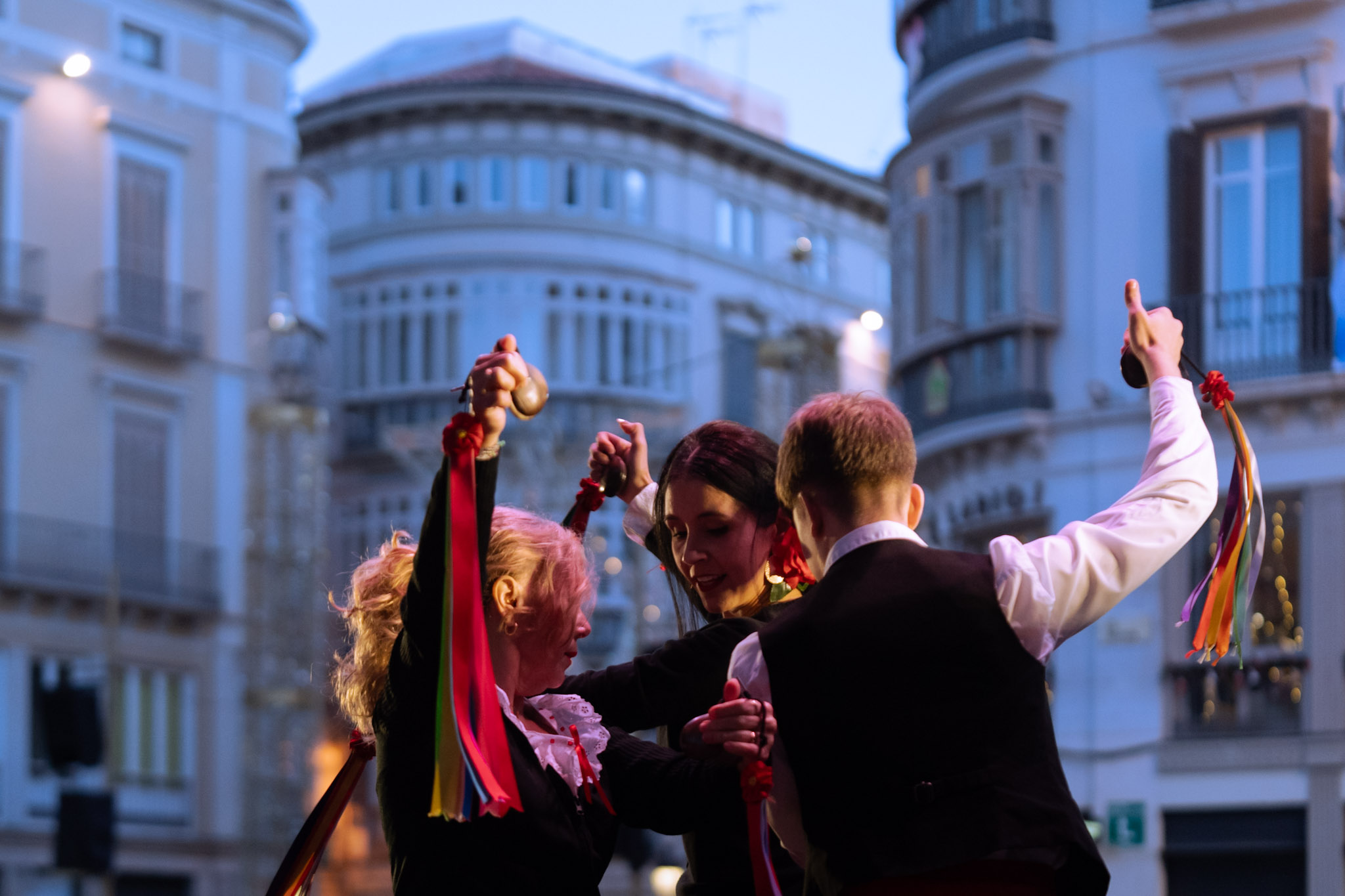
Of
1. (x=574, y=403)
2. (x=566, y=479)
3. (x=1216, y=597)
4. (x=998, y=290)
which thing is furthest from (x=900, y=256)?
(x=1216, y=597)

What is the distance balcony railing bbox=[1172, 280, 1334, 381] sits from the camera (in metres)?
19.3

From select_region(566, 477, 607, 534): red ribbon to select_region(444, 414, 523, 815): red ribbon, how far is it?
47.3 inches

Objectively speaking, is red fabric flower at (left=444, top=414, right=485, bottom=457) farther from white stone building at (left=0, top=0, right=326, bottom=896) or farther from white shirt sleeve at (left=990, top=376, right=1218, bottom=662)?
white stone building at (left=0, top=0, right=326, bottom=896)

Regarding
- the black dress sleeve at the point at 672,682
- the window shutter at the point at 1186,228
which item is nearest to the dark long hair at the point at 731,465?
the black dress sleeve at the point at 672,682

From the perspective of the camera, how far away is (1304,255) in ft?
64.0

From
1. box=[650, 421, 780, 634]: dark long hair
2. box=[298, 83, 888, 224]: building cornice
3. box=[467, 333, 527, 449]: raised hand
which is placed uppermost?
box=[298, 83, 888, 224]: building cornice

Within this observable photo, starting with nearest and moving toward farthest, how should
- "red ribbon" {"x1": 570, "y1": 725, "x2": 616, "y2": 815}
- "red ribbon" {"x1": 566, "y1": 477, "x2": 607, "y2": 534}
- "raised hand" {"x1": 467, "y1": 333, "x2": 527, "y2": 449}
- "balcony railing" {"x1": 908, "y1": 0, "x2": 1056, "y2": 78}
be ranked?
"raised hand" {"x1": 467, "y1": 333, "x2": 527, "y2": 449} → "red ribbon" {"x1": 570, "y1": 725, "x2": 616, "y2": 815} → "red ribbon" {"x1": 566, "y1": 477, "x2": 607, "y2": 534} → "balcony railing" {"x1": 908, "y1": 0, "x2": 1056, "y2": 78}

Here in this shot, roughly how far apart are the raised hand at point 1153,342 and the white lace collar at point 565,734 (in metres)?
1.17

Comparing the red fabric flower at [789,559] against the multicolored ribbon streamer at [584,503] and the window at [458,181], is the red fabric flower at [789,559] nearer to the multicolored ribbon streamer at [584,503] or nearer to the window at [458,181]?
the multicolored ribbon streamer at [584,503]

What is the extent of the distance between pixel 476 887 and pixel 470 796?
0.89ft

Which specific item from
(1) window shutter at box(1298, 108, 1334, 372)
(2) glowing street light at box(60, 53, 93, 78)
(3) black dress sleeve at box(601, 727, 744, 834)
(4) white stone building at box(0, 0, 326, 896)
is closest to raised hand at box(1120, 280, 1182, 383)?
(3) black dress sleeve at box(601, 727, 744, 834)

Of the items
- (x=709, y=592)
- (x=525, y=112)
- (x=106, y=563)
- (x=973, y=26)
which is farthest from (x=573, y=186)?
(x=709, y=592)

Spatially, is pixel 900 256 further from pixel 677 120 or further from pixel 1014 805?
pixel 1014 805

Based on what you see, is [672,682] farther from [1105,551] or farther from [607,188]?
[607,188]
